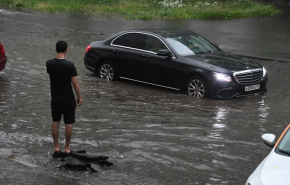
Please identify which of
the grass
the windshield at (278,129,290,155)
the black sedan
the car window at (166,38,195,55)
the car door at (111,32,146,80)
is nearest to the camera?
the windshield at (278,129,290,155)

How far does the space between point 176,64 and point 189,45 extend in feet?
2.72

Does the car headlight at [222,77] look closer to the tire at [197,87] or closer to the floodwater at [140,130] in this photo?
the tire at [197,87]

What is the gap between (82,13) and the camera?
111 feet

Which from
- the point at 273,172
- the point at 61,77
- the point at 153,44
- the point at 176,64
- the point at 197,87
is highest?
the point at 61,77

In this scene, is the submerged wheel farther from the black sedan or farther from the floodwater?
the floodwater

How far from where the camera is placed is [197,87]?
41.6 ft

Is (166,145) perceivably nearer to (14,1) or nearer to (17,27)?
(17,27)

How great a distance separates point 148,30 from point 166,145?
20.1ft

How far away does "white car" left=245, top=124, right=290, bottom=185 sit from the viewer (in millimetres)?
5234

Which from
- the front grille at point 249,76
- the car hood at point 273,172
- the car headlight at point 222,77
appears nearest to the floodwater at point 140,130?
the front grille at point 249,76

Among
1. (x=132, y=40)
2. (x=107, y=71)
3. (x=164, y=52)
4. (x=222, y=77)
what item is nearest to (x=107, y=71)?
(x=107, y=71)

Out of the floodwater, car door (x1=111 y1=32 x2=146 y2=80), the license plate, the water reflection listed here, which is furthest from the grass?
the water reflection

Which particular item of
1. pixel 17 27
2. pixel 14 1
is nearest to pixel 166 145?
pixel 17 27

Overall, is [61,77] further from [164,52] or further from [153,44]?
[153,44]
